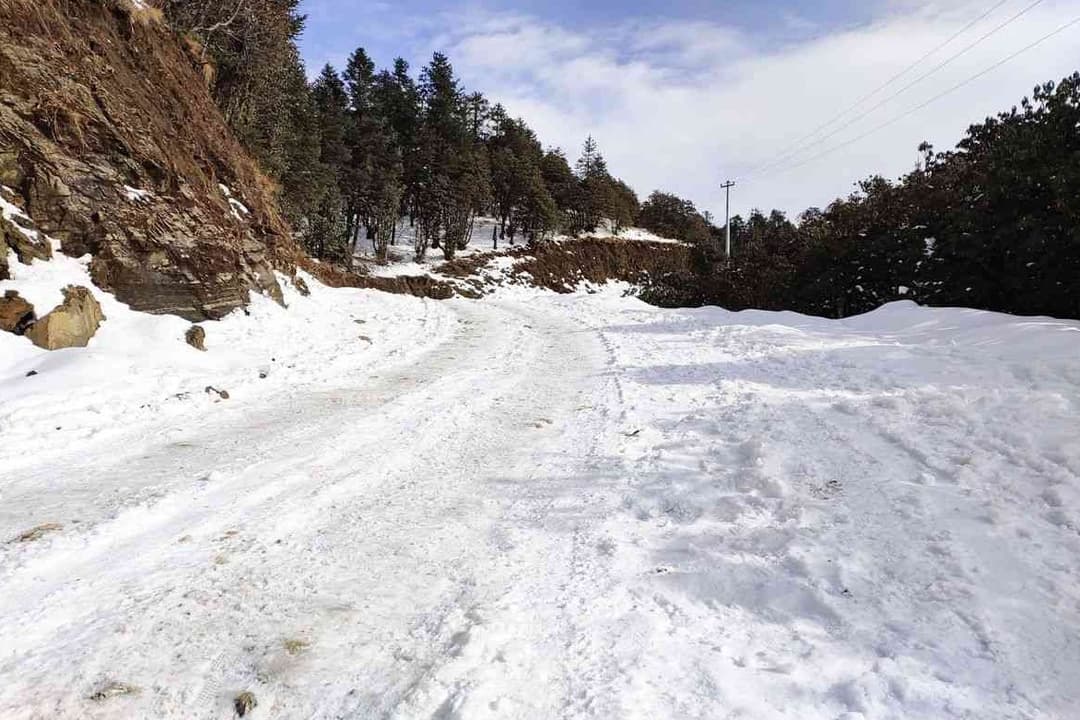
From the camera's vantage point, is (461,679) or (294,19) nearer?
(461,679)

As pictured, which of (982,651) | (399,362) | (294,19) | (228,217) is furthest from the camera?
(294,19)

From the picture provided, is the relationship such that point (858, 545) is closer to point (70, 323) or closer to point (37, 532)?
point (37, 532)

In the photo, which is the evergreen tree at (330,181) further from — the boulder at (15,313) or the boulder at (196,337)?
the boulder at (15,313)

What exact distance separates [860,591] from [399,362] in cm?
846

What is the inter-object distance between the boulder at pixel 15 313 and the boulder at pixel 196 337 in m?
1.95

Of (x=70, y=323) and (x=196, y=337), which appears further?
(x=196, y=337)

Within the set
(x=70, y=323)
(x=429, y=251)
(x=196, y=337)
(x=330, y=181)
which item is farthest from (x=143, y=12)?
(x=429, y=251)

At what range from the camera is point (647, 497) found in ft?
14.5

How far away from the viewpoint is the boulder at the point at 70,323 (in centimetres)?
719

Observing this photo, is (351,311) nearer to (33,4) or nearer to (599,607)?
(33,4)

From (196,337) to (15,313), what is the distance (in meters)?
2.24

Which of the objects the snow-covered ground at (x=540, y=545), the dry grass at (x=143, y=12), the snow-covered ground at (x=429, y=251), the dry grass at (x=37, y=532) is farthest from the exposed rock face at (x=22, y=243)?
the snow-covered ground at (x=429, y=251)

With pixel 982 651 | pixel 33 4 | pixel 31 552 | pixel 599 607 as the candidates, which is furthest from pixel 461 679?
pixel 33 4

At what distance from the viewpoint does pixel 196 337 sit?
9.04m
